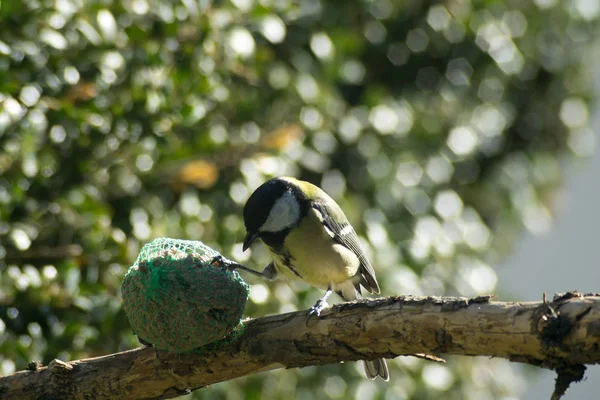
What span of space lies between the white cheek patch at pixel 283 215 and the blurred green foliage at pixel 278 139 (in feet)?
1.58

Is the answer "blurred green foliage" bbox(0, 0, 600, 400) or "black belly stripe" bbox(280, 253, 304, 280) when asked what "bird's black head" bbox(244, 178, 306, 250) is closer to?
"black belly stripe" bbox(280, 253, 304, 280)

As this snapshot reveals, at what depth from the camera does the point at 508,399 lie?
493 cm

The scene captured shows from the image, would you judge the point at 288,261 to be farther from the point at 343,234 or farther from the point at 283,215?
the point at 343,234

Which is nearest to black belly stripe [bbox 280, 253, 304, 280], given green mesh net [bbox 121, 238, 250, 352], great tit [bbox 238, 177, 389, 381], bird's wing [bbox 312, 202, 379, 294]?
great tit [bbox 238, 177, 389, 381]

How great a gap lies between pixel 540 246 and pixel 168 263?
19.4ft

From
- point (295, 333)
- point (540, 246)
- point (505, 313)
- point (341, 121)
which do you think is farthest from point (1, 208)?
Answer: point (540, 246)

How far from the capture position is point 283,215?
9.83 feet

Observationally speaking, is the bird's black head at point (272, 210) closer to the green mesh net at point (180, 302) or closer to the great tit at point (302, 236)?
the great tit at point (302, 236)

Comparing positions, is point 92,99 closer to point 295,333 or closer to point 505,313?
point 295,333

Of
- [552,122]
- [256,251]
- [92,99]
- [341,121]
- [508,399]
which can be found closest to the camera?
[92,99]

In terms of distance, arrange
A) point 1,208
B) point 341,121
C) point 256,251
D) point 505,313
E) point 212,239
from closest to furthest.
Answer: point 505,313, point 1,208, point 212,239, point 256,251, point 341,121

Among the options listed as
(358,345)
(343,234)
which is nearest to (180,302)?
(358,345)

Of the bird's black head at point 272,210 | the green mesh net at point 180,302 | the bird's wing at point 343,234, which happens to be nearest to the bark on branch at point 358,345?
the green mesh net at point 180,302

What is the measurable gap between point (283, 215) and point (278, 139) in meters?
0.73
